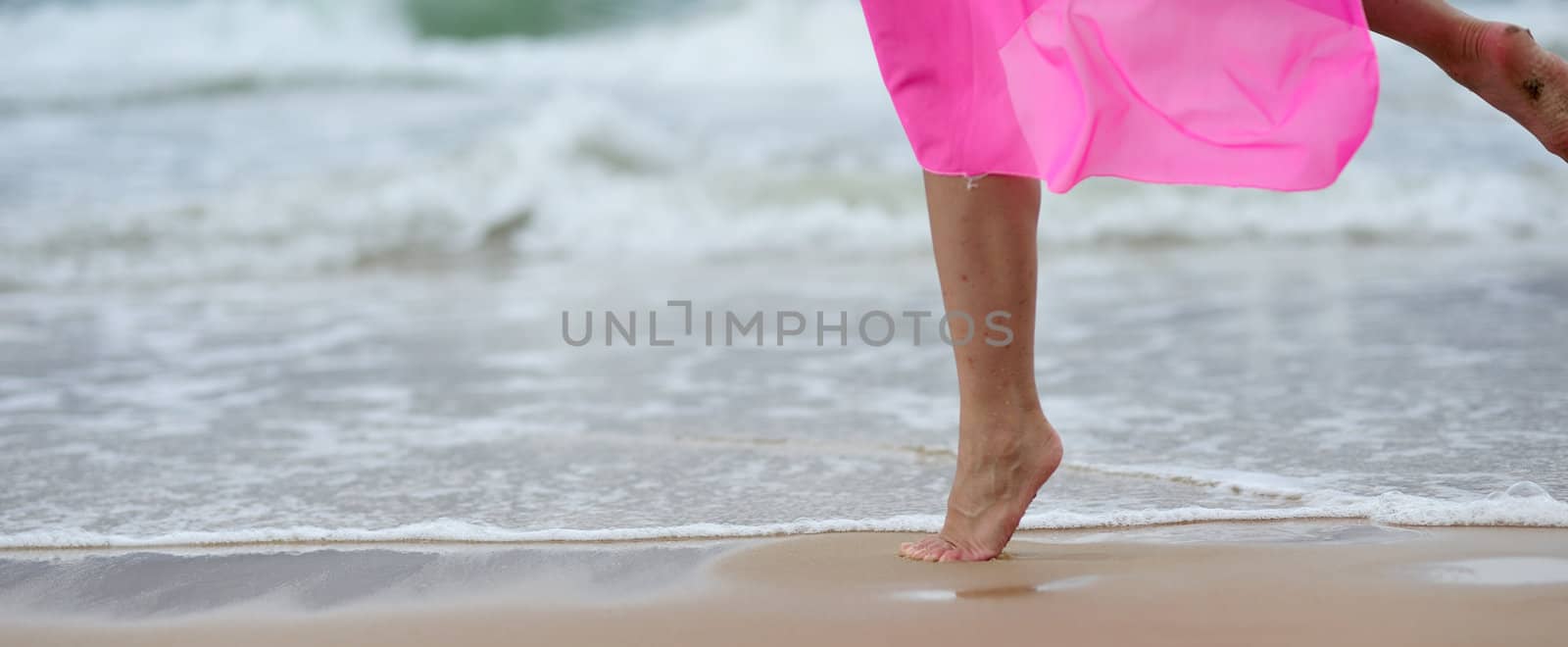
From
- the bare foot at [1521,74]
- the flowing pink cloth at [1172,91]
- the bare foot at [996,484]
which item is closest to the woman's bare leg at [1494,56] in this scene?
the bare foot at [1521,74]

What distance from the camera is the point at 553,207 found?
636 centimetres

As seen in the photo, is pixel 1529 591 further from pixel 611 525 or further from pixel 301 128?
pixel 301 128

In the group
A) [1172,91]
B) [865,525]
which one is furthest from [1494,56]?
[865,525]

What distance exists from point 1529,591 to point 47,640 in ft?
4.82

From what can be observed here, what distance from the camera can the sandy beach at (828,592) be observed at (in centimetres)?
131

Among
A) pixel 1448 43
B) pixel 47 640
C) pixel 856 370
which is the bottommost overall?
pixel 47 640

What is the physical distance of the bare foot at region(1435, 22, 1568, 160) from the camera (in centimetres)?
155

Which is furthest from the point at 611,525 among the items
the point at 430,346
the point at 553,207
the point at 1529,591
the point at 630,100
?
the point at 630,100

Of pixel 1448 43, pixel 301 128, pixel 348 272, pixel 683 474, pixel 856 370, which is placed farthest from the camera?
pixel 301 128

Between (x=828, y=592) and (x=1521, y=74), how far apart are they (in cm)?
96

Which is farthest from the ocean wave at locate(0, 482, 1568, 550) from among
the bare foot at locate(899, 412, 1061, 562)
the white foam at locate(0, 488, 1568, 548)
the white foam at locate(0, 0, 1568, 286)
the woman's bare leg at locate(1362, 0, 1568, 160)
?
the white foam at locate(0, 0, 1568, 286)

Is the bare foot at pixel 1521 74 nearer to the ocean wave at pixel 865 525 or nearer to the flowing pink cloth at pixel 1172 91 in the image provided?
the flowing pink cloth at pixel 1172 91

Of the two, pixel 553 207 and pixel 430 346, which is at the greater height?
pixel 553 207

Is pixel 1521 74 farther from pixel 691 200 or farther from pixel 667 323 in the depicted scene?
pixel 691 200
